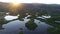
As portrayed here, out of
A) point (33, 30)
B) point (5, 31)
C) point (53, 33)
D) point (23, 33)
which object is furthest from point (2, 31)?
point (53, 33)

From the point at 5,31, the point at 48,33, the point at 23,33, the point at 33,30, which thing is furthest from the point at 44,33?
the point at 5,31

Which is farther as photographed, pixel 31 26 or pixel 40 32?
pixel 31 26

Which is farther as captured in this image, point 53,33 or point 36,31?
point 36,31

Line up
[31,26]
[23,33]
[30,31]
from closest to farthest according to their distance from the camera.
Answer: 1. [23,33]
2. [30,31]
3. [31,26]

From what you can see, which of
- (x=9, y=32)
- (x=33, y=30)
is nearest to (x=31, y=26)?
(x=33, y=30)

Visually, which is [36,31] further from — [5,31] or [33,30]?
[5,31]

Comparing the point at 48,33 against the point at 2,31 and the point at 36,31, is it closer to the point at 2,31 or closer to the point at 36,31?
the point at 36,31

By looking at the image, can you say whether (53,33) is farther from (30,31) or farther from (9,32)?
(9,32)

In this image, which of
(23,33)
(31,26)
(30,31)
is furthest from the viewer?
(31,26)
